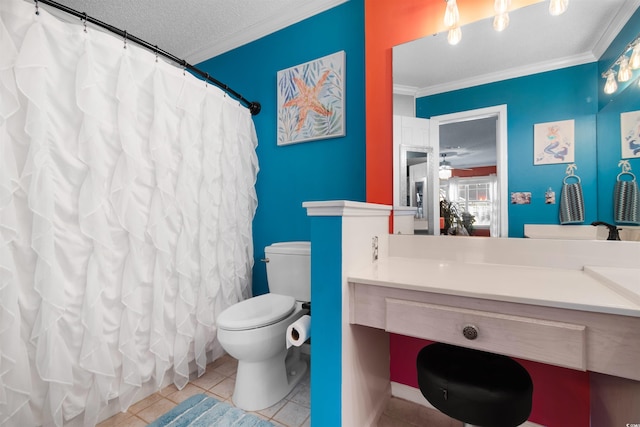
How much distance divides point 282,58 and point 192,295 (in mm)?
1869

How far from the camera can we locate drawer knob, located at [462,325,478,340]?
837mm

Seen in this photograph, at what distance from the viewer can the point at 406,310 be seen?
3.11 feet

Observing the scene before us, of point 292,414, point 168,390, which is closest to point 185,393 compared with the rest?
point 168,390

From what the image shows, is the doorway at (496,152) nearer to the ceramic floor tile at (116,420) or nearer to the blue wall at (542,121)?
the blue wall at (542,121)

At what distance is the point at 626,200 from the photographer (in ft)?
3.35

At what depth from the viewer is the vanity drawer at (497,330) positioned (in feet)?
2.43

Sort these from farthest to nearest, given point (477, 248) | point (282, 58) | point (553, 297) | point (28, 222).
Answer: point (282, 58)
point (477, 248)
point (28, 222)
point (553, 297)

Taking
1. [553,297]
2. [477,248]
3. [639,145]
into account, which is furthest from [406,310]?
[639,145]

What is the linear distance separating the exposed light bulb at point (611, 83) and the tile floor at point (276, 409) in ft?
5.31

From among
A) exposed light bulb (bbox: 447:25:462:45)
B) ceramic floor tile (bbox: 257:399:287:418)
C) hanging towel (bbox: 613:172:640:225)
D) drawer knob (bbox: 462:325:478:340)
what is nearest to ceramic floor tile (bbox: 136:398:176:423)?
ceramic floor tile (bbox: 257:399:287:418)

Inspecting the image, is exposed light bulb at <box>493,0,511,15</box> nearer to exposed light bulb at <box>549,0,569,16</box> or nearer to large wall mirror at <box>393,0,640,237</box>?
large wall mirror at <box>393,0,640,237</box>

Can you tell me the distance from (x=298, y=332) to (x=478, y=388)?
0.73m

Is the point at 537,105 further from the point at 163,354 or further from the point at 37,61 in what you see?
the point at 163,354

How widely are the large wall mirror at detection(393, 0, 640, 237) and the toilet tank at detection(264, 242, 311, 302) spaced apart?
82cm
